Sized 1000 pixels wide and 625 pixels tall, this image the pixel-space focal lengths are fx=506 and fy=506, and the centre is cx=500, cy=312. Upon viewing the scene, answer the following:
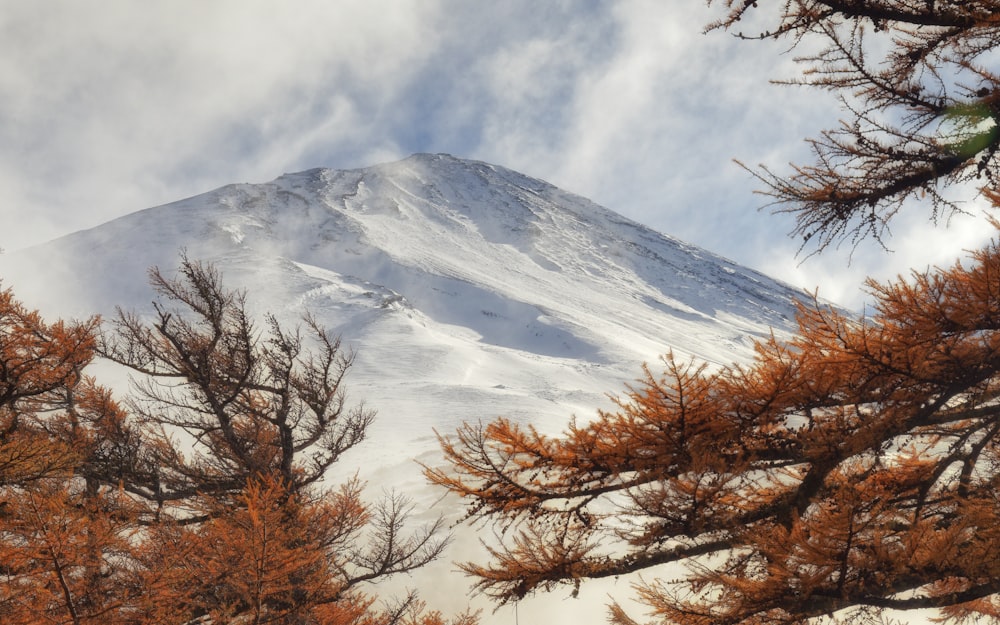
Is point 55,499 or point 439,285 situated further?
point 439,285

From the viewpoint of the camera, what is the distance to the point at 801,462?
14.7 ft

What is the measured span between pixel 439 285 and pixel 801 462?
97.7m

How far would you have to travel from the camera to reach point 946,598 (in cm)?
394

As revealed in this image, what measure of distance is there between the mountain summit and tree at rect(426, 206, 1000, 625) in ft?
71.9

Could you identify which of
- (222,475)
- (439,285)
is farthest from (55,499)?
(439,285)

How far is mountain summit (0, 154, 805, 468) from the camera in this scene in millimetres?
46375

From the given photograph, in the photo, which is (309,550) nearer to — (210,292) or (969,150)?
(210,292)

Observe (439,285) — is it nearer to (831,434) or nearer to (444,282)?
(444,282)

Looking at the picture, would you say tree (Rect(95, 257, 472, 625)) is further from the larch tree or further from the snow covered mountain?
the snow covered mountain

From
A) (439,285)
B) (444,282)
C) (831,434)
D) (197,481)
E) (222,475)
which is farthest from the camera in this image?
(444,282)

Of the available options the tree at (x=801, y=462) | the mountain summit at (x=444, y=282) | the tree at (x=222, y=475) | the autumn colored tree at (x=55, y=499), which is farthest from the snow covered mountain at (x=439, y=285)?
the tree at (x=801, y=462)

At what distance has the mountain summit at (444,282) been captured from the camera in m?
46.4

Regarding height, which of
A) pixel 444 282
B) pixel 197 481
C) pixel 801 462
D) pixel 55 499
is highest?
pixel 444 282

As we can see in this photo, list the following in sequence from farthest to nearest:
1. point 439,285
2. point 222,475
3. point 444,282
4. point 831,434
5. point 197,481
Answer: point 444,282 < point 439,285 < point 222,475 < point 197,481 < point 831,434
